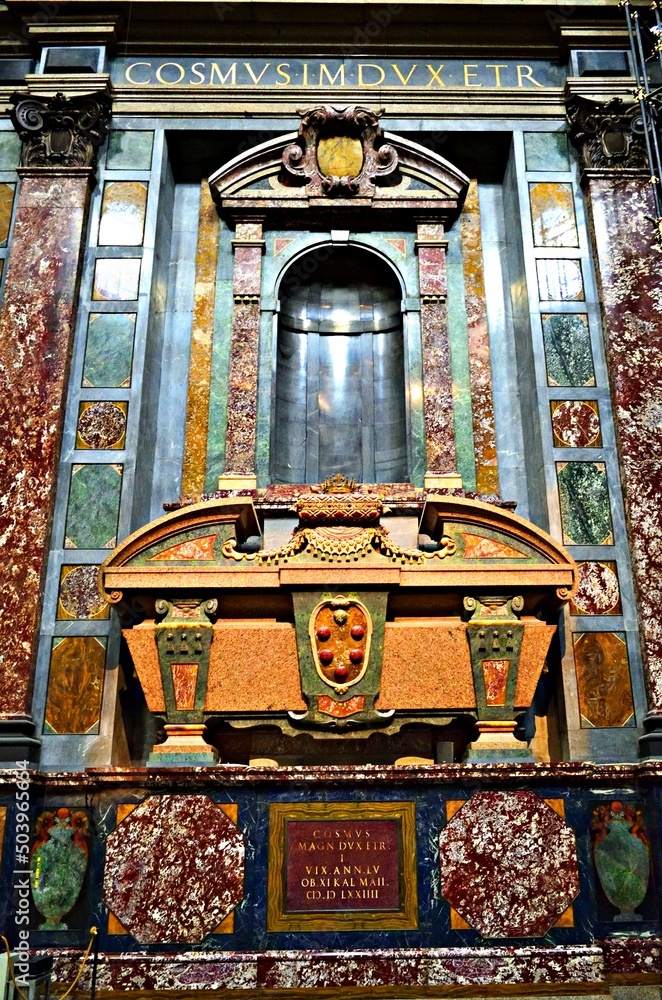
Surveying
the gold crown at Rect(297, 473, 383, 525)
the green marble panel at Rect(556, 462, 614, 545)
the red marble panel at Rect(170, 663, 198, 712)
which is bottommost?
the red marble panel at Rect(170, 663, 198, 712)

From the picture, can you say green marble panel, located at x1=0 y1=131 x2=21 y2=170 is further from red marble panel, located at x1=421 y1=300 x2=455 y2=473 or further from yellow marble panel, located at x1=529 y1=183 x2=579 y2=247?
yellow marble panel, located at x1=529 y1=183 x2=579 y2=247

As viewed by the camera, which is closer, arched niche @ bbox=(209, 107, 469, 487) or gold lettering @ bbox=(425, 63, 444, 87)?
arched niche @ bbox=(209, 107, 469, 487)

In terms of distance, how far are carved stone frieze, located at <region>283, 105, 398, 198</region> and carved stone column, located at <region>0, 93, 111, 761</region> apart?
2.15 metres

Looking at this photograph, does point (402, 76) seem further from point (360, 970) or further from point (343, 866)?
point (360, 970)

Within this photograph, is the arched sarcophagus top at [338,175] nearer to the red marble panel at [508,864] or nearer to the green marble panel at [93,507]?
the green marble panel at [93,507]

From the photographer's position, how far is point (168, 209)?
433 inches

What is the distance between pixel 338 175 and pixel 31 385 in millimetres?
4122

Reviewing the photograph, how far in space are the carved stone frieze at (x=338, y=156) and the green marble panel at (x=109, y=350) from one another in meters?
2.59

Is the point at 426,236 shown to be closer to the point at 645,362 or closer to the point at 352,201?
the point at 352,201

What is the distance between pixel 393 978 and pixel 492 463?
507 centimetres

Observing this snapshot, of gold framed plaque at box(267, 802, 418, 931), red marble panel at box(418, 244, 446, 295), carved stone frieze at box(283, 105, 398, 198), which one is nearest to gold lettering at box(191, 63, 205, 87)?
carved stone frieze at box(283, 105, 398, 198)

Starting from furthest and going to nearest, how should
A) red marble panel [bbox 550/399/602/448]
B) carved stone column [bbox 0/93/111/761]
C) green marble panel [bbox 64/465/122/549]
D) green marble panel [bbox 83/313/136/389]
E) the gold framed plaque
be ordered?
1. green marble panel [bbox 83/313/136/389]
2. red marble panel [bbox 550/399/602/448]
3. green marble panel [bbox 64/465/122/549]
4. carved stone column [bbox 0/93/111/761]
5. the gold framed plaque

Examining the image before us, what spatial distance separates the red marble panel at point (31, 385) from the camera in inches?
338

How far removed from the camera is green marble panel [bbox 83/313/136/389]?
31.9 ft
